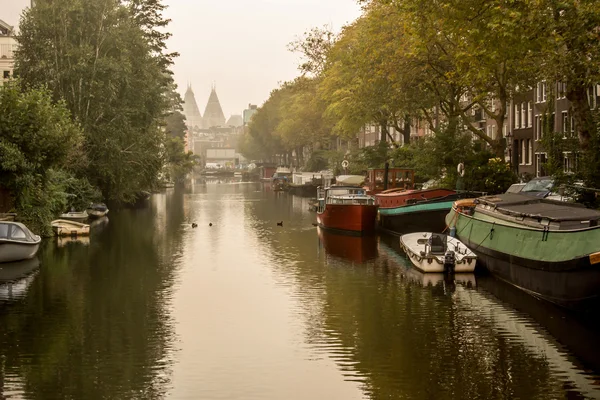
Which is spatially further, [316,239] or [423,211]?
[316,239]

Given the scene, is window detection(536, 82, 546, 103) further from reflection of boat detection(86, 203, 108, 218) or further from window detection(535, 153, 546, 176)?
reflection of boat detection(86, 203, 108, 218)

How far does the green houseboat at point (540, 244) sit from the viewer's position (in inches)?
1006

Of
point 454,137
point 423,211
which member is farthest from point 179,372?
point 454,137

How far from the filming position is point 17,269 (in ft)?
120

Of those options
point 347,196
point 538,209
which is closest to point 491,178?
point 347,196

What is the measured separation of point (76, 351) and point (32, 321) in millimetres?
4517

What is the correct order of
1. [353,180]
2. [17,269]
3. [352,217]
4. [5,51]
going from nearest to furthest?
[17,269], [352,217], [353,180], [5,51]

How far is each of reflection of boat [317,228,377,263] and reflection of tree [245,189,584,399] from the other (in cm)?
366

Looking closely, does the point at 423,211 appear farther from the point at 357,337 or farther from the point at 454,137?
the point at 357,337

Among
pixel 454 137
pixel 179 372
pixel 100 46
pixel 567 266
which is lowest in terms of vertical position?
pixel 179 372

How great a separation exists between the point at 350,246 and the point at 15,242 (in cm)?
1811

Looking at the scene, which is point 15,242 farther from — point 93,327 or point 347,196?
point 347,196

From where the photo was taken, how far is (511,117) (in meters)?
82.2

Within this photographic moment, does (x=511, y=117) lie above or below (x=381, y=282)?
above
